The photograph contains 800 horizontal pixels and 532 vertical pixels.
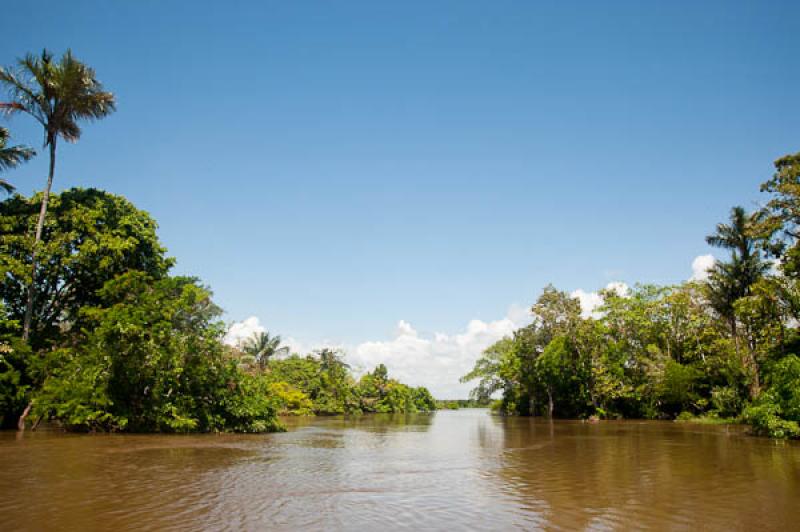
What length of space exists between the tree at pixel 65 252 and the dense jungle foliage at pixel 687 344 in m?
28.6

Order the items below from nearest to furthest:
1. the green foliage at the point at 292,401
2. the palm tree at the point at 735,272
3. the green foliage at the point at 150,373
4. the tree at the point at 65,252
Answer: the green foliage at the point at 150,373, the tree at the point at 65,252, the palm tree at the point at 735,272, the green foliage at the point at 292,401

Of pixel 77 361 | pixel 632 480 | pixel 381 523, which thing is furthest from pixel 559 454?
pixel 77 361

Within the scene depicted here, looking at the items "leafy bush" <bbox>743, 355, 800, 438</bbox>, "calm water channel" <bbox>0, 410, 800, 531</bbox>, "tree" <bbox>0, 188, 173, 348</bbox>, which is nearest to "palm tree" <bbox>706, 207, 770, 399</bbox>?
"leafy bush" <bbox>743, 355, 800, 438</bbox>

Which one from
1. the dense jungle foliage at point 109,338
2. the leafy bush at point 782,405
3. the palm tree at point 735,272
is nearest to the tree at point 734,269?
the palm tree at point 735,272

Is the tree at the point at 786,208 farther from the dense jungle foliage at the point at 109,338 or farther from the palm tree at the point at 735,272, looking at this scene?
the dense jungle foliage at the point at 109,338

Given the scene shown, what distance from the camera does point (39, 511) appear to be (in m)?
6.85

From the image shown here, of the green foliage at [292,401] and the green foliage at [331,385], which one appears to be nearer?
the green foliage at [292,401]

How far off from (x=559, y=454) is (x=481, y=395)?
43.0 metres

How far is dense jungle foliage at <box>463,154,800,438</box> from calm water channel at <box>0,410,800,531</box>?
35.0ft

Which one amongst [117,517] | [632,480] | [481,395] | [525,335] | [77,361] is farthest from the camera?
[481,395]

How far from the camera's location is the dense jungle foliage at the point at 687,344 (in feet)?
74.6

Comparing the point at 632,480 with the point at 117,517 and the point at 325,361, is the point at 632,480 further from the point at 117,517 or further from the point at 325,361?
the point at 325,361

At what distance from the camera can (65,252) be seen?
22.4 metres

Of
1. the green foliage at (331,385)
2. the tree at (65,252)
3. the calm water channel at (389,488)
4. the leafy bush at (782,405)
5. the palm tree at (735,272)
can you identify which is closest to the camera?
the calm water channel at (389,488)
